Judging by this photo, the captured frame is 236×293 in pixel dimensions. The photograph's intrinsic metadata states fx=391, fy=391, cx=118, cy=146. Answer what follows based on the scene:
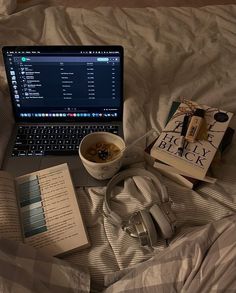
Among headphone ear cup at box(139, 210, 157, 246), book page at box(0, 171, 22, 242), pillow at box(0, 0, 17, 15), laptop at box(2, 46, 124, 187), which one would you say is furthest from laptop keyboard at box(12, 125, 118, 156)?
pillow at box(0, 0, 17, 15)

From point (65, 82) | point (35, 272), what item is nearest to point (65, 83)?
point (65, 82)

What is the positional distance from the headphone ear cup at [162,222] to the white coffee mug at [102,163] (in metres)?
0.15

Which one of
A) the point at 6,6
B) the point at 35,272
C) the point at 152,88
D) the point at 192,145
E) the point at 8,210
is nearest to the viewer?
the point at 35,272

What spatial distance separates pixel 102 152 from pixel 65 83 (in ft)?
0.76

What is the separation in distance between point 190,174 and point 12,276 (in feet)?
1.50

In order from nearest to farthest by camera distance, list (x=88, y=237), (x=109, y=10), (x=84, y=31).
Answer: (x=88, y=237)
(x=84, y=31)
(x=109, y=10)

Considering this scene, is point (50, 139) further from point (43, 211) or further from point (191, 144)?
point (191, 144)

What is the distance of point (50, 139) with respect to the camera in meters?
1.07

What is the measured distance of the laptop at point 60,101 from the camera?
1014mm

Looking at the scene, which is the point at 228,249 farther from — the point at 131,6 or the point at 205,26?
the point at 131,6

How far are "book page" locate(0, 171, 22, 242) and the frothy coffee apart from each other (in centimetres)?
19

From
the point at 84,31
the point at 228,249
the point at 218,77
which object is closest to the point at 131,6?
the point at 84,31

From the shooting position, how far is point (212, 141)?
96 cm

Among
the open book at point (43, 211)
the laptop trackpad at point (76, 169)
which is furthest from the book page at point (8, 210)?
the laptop trackpad at point (76, 169)
